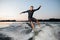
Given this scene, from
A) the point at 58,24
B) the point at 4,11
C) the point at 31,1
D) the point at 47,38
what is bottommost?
the point at 47,38

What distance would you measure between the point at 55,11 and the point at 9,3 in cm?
71

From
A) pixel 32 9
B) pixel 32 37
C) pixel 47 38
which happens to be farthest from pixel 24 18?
pixel 47 38

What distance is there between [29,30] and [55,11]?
0.49m

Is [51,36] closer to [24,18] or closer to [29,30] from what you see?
[29,30]

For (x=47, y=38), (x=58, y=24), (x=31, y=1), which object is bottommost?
(x=47, y=38)

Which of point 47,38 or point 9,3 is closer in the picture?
point 47,38

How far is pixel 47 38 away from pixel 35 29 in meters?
0.22

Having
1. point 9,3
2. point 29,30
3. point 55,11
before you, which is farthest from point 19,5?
point 55,11

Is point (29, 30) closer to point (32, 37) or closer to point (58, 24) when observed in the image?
point (32, 37)

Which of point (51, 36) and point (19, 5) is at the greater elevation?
point (19, 5)

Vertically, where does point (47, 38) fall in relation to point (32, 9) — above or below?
below

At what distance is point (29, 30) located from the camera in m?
1.94

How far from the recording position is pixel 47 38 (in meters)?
1.90

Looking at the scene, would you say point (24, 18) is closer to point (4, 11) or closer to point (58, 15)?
point (4, 11)
